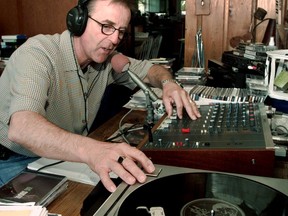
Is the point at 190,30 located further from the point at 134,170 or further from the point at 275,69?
the point at 134,170

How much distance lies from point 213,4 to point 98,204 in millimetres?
2009

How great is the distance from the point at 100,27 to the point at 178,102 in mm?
434

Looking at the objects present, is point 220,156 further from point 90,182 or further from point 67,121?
point 67,121

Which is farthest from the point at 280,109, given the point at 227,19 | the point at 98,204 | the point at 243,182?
the point at 227,19

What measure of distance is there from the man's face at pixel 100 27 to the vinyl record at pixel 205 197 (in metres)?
0.83

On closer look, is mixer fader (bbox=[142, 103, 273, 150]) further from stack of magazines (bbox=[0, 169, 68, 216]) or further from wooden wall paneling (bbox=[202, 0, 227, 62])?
wooden wall paneling (bbox=[202, 0, 227, 62])

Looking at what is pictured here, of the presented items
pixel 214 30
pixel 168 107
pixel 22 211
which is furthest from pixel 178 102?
pixel 214 30

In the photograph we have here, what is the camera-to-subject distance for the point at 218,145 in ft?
2.65

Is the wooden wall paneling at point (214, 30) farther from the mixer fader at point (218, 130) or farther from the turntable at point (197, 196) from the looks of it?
the turntable at point (197, 196)

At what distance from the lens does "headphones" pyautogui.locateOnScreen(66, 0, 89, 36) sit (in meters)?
1.30

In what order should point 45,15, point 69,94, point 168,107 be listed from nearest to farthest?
point 168,107 < point 69,94 < point 45,15

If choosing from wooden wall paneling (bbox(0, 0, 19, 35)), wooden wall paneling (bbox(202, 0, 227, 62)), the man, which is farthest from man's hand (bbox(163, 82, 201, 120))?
wooden wall paneling (bbox(0, 0, 19, 35))

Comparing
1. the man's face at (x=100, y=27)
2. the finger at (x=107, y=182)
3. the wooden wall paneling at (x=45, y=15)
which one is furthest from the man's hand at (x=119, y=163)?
the wooden wall paneling at (x=45, y=15)

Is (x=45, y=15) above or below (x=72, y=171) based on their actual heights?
above
